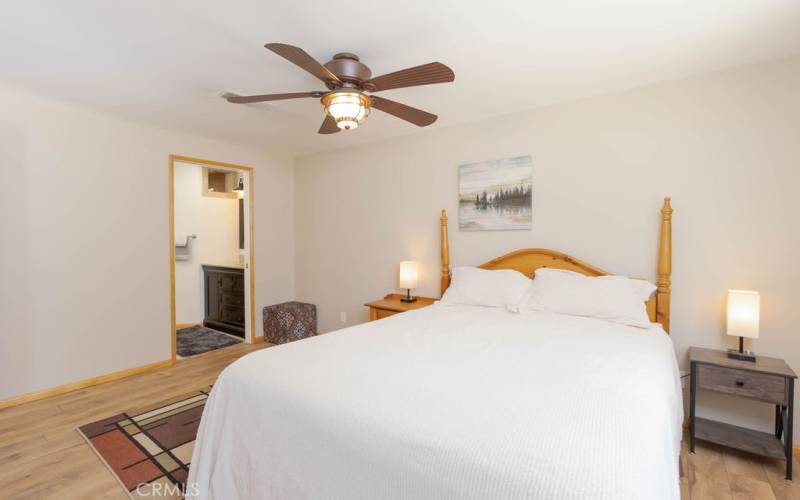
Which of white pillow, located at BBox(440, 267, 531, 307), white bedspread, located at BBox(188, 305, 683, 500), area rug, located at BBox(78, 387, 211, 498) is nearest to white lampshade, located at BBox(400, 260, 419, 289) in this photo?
white pillow, located at BBox(440, 267, 531, 307)

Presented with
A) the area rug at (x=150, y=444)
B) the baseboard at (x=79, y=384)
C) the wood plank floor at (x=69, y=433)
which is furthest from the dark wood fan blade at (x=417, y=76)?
the baseboard at (x=79, y=384)

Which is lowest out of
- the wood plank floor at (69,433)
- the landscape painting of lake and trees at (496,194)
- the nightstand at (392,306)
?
the wood plank floor at (69,433)

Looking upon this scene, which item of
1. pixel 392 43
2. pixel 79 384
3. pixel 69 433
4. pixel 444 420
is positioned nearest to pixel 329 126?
pixel 392 43

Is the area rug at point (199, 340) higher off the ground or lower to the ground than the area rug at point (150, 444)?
lower

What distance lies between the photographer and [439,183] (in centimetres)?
373

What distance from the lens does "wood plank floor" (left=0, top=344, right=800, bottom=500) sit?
1947 mm

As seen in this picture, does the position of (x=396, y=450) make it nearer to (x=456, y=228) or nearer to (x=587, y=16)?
(x=587, y=16)

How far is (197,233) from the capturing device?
18.2 feet

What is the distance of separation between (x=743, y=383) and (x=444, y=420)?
2038 mm

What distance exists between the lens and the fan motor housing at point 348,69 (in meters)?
2.02

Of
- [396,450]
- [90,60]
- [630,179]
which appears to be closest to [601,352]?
[396,450]

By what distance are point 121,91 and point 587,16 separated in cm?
301

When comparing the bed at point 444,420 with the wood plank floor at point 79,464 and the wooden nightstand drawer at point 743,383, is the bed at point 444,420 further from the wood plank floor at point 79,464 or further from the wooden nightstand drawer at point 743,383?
the wood plank floor at point 79,464

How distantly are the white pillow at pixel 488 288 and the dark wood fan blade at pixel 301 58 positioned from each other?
1.81m
